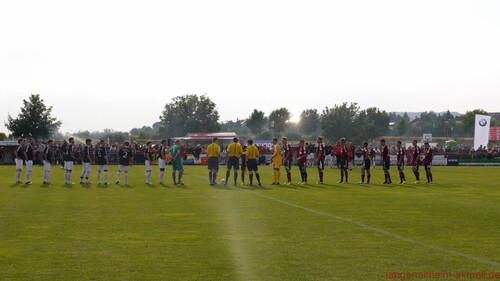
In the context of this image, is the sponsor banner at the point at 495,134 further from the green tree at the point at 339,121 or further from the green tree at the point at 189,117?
the green tree at the point at 189,117

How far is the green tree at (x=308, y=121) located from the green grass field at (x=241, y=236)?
159 m

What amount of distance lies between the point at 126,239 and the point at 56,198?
9.21 metres

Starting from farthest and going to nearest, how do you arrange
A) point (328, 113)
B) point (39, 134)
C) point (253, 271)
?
point (328, 113), point (39, 134), point (253, 271)

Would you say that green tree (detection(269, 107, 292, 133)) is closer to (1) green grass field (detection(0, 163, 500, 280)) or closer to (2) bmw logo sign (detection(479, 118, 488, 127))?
→ (2) bmw logo sign (detection(479, 118, 488, 127))

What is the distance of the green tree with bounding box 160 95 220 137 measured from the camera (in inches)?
6038

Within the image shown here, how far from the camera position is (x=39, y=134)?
80.8m

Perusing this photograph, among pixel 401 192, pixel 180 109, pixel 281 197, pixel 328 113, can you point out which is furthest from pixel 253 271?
pixel 180 109

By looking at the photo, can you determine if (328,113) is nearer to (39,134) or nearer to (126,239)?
(39,134)

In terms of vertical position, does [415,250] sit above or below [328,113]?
below

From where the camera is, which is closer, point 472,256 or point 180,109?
point 472,256

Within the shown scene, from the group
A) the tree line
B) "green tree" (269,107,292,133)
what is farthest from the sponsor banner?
"green tree" (269,107,292,133)

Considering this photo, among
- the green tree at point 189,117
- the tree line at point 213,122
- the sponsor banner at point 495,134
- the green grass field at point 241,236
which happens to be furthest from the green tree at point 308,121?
the green grass field at point 241,236

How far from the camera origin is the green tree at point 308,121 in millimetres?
178625

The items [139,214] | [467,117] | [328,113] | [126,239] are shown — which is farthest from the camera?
[467,117]
